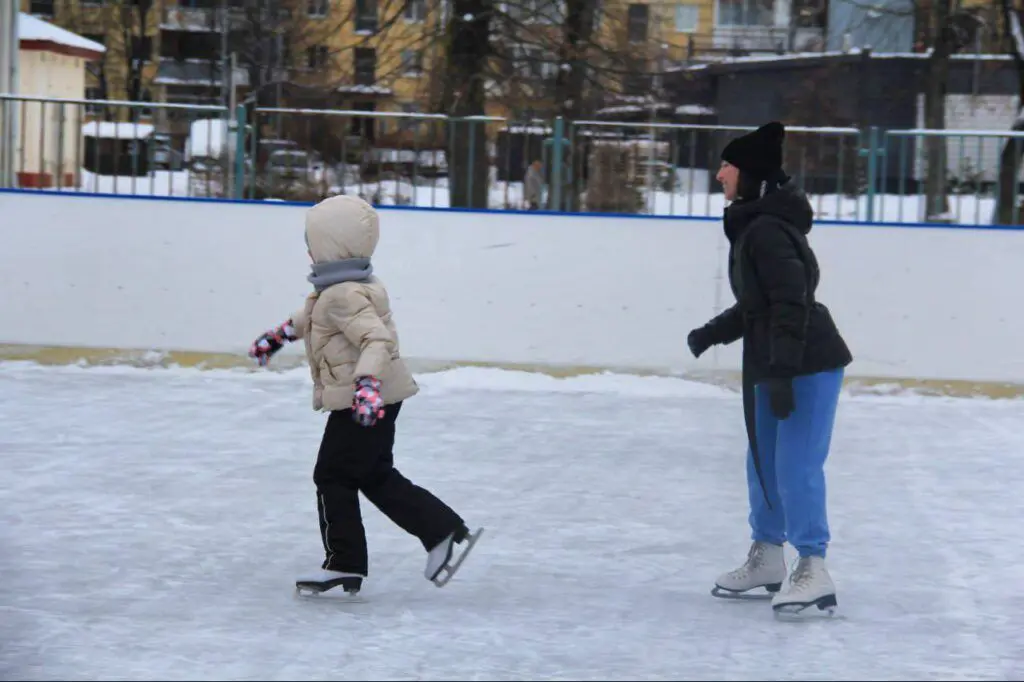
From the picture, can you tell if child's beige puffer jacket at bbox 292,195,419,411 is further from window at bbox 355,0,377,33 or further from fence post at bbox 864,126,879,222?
window at bbox 355,0,377,33

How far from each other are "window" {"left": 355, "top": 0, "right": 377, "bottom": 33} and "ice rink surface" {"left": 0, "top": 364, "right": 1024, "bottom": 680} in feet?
24.7

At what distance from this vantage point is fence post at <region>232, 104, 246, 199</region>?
433 inches

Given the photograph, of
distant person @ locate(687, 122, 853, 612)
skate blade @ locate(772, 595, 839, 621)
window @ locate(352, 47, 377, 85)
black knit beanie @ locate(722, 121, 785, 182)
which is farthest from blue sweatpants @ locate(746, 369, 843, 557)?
window @ locate(352, 47, 377, 85)

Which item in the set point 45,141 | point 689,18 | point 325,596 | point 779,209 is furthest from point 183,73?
point 779,209

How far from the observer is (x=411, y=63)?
16531mm

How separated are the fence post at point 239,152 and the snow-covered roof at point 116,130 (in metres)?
0.55

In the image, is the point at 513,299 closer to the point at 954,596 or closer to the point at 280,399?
the point at 280,399

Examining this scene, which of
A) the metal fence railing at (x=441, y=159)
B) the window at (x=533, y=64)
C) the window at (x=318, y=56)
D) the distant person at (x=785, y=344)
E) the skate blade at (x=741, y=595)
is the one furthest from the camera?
the window at (x=318, y=56)

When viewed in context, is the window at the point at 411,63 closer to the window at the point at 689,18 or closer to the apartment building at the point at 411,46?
the apartment building at the point at 411,46

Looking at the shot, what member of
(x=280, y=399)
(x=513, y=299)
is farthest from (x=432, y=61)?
(x=280, y=399)

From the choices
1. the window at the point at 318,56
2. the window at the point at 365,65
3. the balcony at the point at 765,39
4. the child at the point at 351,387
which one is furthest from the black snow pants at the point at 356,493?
the balcony at the point at 765,39

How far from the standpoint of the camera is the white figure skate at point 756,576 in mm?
5230

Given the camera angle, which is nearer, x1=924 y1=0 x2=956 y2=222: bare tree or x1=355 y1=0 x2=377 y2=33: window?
x1=355 y1=0 x2=377 y2=33: window

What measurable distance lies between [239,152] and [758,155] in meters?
6.56
